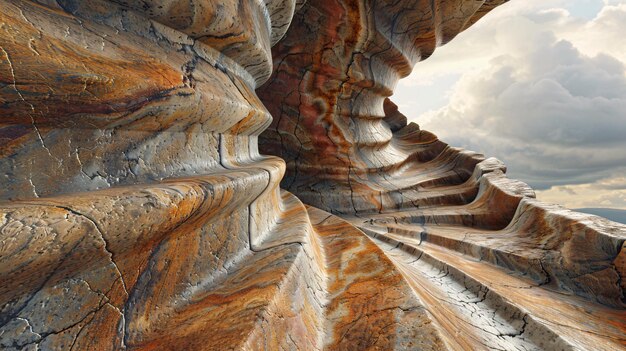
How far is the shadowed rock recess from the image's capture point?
0.49 metres

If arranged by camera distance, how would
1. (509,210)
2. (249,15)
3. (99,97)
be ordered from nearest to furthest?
1. (99,97)
2. (249,15)
3. (509,210)

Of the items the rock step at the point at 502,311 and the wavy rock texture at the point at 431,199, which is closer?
the rock step at the point at 502,311

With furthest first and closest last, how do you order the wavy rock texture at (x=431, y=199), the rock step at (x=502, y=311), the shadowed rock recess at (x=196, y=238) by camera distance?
the wavy rock texture at (x=431, y=199), the rock step at (x=502, y=311), the shadowed rock recess at (x=196, y=238)

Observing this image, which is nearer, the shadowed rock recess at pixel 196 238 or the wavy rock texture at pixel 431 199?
the shadowed rock recess at pixel 196 238

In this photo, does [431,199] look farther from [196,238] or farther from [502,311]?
[196,238]

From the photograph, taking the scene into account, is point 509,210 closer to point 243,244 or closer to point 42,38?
point 243,244

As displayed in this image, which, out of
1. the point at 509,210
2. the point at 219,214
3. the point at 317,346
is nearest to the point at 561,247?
the point at 509,210

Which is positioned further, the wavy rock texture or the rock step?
the wavy rock texture

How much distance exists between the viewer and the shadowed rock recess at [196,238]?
487 millimetres

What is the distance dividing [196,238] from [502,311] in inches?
32.2

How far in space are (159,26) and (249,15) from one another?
→ 31 centimetres

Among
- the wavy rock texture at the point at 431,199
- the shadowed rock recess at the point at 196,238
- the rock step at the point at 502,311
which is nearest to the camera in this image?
the shadowed rock recess at the point at 196,238

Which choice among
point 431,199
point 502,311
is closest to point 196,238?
point 502,311

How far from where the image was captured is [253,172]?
864mm
